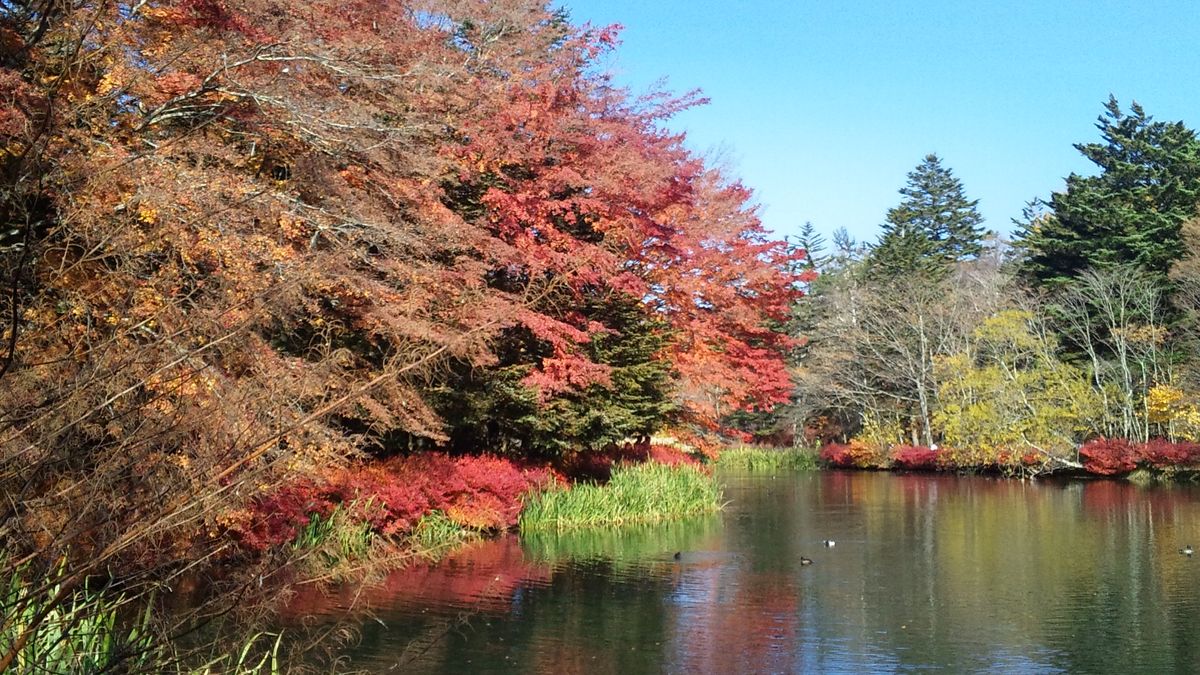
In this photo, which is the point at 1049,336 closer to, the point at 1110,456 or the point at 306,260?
the point at 1110,456

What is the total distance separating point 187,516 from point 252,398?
0.79 metres

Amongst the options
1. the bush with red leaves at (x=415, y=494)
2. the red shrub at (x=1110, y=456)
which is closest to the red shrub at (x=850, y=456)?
the red shrub at (x=1110, y=456)

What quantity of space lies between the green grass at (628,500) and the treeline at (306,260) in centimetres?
93

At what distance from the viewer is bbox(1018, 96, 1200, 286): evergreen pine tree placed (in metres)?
34.4

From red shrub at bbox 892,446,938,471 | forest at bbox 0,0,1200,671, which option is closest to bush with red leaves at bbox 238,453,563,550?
forest at bbox 0,0,1200,671

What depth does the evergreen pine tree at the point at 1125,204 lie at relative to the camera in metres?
34.4

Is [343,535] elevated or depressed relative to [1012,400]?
depressed

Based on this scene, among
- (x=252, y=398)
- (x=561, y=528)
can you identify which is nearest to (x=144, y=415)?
(x=252, y=398)

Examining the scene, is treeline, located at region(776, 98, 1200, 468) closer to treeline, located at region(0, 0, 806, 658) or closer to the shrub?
the shrub

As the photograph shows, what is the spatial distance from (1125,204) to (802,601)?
31.3 metres

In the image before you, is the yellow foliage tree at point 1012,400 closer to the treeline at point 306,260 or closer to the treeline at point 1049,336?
the treeline at point 1049,336

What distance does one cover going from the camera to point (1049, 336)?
3503 centimetres

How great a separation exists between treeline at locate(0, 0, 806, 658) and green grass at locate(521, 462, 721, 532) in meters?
0.93

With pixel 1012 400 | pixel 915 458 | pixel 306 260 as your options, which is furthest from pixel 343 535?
pixel 915 458
